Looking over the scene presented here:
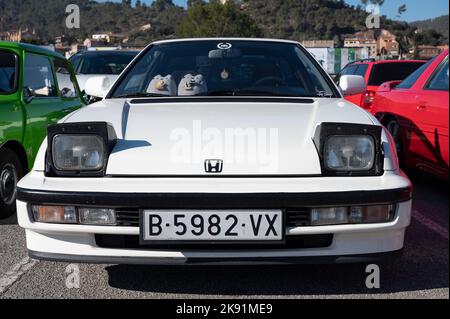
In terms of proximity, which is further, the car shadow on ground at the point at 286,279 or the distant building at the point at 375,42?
the distant building at the point at 375,42

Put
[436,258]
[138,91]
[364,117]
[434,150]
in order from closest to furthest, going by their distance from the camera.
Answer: [364,117] < [436,258] < [138,91] < [434,150]

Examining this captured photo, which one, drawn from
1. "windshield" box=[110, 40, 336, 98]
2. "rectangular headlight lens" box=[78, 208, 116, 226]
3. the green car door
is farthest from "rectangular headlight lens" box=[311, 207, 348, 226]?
the green car door

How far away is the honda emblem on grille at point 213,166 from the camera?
2.27 meters

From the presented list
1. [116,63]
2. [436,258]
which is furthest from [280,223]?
[116,63]

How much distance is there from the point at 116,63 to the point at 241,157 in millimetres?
7316

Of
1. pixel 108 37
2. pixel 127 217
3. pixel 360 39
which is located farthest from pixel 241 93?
pixel 360 39

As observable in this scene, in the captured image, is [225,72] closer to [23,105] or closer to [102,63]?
[23,105]

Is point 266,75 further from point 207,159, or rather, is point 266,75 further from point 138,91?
point 207,159

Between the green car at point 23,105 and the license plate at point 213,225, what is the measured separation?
2038 mm

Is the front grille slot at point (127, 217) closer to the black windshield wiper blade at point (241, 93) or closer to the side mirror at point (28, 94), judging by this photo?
the black windshield wiper blade at point (241, 93)

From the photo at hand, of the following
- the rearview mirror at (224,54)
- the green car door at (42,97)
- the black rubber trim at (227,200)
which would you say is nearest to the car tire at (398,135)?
the rearview mirror at (224,54)

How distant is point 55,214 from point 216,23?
224 ft

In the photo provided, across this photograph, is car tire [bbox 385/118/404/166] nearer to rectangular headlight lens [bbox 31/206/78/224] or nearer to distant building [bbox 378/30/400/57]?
rectangular headlight lens [bbox 31/206/78/224]
